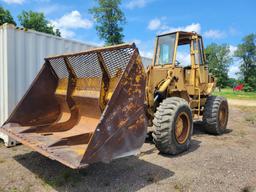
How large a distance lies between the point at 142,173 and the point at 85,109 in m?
1.59

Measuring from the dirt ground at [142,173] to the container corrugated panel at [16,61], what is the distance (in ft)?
3.76

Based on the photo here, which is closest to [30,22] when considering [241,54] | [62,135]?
[62,135]

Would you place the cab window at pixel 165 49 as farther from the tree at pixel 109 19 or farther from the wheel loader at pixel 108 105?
the tree at pixel 109 19

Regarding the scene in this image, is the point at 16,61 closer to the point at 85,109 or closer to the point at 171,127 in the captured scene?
the point at 85,109

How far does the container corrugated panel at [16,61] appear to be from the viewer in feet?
18.8

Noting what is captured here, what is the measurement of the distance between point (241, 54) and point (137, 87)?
78.0 meters

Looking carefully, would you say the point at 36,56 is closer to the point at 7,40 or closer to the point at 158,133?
the point at 7,40

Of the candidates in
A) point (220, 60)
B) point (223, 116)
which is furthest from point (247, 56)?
point (223, 116)

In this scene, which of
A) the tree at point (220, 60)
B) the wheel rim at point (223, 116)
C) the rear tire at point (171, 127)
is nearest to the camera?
the rear tire at point (171, 127)

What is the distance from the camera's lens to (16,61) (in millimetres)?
5891

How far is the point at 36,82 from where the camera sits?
16.6 feet

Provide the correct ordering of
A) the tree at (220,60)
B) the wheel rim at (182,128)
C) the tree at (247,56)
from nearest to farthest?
the wheel rim at (182,128)
the tree at (247,56)
the tree at (220,60)

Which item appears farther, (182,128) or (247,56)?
(247,56)

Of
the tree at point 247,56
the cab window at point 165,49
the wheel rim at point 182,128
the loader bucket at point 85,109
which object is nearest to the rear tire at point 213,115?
the wheel rim at point 182,128
